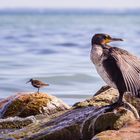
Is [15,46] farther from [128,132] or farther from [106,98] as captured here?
[128,132]

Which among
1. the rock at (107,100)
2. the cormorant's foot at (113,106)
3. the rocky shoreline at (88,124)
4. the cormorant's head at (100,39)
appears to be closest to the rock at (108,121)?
the rocky shoreline at (88,124)

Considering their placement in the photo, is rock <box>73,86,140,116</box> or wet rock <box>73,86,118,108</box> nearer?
rock <box>73,86,140,116</box>

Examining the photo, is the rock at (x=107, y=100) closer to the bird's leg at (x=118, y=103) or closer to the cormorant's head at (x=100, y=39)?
the bird's leg at (x=118, y=103)

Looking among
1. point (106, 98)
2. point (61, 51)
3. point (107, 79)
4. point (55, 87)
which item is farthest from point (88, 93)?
point (61, 51)

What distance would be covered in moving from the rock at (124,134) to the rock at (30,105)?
9.90ft

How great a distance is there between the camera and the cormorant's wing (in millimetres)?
8195

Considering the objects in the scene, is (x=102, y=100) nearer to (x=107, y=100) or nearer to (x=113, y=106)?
(x=107, y=100)

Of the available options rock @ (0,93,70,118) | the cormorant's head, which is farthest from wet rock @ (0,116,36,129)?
the cormorant's head

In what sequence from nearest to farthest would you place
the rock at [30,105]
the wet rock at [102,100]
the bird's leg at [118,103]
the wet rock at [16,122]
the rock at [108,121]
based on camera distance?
the rock at [108,121]
the bird's leg at [118,103]
the wet rock at [102,100]
the wet rock at [16,122]
the rock at [30,105]

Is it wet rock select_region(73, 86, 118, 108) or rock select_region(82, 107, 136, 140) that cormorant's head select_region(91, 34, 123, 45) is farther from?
rock select_region(82, 107, 136, 140)

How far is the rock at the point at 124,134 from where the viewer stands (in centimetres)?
728

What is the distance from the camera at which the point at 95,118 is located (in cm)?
820

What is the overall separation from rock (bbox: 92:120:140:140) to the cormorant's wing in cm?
55

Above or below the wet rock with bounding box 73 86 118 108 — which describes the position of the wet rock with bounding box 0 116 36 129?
below
